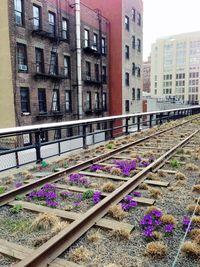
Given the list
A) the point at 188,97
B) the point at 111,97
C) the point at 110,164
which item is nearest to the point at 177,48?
the point at 188,97

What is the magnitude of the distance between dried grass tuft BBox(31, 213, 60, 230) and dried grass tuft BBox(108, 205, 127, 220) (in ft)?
2.88

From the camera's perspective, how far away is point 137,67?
3734 centimetres

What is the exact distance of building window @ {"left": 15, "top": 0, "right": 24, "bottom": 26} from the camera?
65.2ft

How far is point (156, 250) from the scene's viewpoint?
10.3ft

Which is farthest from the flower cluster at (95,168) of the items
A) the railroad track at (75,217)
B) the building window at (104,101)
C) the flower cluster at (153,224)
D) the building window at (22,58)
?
the building window at (104,101)

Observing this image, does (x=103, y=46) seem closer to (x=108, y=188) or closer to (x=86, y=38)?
(x=86, y=38)

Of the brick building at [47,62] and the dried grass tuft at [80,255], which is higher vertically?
the brick building at [47,62]

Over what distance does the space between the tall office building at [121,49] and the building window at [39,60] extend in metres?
12.3

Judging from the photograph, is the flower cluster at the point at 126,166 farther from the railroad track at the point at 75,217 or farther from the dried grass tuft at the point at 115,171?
the railroad track at the point at 75,217

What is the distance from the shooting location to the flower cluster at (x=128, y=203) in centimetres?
446

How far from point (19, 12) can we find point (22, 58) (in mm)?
3495

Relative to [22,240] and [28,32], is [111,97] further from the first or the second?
[22,240]

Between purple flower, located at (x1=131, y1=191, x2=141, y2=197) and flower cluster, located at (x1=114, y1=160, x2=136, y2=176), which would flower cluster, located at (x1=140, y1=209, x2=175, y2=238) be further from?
flower cluster, located at (x1=114, y1=160, x2=136, y2=176)

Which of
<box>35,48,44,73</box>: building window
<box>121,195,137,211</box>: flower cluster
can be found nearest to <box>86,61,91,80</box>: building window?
<box>35,48,44,73</box>: building window
